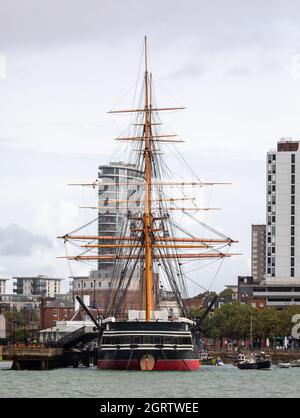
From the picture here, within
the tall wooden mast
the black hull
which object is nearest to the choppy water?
the tall wooden mast

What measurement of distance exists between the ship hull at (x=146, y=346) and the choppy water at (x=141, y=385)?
8.50 feet

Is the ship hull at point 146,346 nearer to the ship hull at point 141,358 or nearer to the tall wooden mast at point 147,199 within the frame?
the ship hull at point 141,358

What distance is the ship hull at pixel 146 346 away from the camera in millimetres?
129750

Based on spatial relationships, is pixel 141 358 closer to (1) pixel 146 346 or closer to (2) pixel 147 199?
(1) pixel 146 346

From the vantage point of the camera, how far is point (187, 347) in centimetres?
13412

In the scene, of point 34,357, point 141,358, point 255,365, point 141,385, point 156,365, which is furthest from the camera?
point 255,365

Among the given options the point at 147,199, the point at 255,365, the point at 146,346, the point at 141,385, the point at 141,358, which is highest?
the point at 147,199

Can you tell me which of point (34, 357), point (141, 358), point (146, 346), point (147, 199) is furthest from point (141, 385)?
point (147, 199)

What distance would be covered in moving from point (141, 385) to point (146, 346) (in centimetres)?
2819

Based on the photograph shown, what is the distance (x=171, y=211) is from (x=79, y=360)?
78.0ft

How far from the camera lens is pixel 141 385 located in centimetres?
10169

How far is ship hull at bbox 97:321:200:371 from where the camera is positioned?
129750 mm

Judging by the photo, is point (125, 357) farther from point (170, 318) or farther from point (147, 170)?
point (147, 170)
